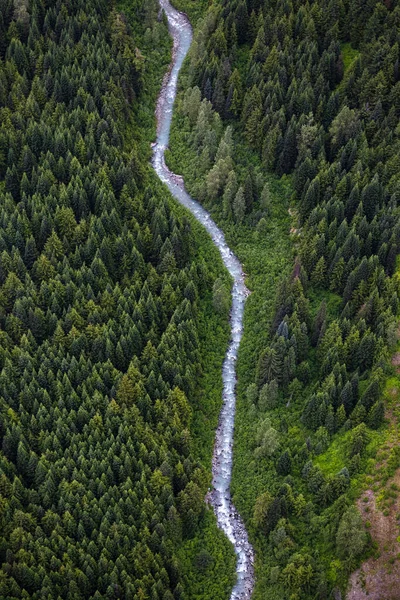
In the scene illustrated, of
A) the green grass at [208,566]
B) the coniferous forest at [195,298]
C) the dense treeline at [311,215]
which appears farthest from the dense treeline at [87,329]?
the dense treeline at [311,215]

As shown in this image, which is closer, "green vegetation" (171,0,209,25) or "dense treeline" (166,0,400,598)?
"dense treeline" (166,0,400,598)

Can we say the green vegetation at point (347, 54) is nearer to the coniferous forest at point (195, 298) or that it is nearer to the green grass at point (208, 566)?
the coniferous forest at point (195, 298)

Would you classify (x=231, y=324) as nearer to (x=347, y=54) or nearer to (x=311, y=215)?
(x=311, y=215)

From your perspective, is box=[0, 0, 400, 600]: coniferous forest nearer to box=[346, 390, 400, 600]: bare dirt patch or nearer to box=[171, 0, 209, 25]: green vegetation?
box=[346, 390, 400, 600]: bare dirt patch

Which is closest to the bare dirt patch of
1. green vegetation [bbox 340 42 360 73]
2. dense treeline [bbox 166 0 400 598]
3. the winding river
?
dense treeline [bbox 166 0 400 598]

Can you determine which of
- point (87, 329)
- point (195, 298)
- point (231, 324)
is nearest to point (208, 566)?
point (87, 329)

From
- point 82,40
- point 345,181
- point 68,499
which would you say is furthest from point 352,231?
point 82,40
